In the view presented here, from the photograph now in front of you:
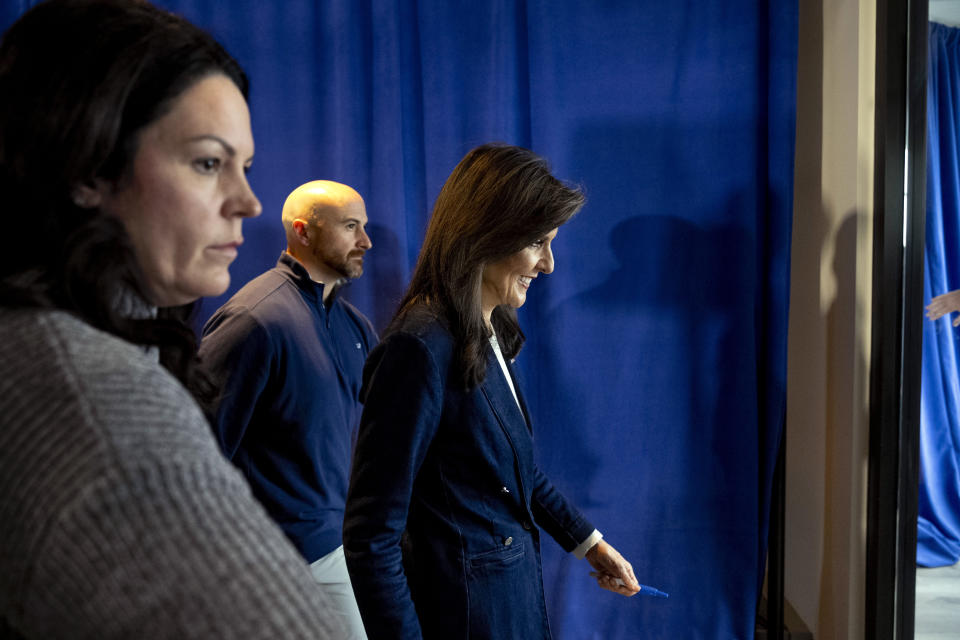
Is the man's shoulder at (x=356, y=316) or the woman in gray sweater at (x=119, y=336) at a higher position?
the woman in gray sweater at (x=119, y=336)

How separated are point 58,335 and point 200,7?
2336 millimetres

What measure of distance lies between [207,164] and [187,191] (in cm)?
3

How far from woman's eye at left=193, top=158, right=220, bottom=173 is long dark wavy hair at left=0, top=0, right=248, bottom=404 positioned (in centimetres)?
5

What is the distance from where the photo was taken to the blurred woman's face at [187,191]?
58 cm

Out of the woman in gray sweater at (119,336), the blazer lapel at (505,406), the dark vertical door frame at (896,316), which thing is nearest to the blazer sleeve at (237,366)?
the blazer lapel at (505,406)

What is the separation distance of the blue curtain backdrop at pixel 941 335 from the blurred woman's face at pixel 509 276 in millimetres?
1054

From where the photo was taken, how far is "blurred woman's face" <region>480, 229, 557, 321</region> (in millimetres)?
1470

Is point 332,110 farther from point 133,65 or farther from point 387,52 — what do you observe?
point 133,65

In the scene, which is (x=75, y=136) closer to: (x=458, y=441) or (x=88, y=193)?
(x=88, y=193)

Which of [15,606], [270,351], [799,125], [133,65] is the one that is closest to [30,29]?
[133,65]

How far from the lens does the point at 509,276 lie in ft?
4.86

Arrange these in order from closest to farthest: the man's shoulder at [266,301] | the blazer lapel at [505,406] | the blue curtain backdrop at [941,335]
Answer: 1. the blazer lapel at [505,406]
2. the blue curtain backdrop at [941,335]
3. the man's shoulder at [266,301]

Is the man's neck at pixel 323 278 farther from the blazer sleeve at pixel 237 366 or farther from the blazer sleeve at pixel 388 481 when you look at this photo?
the blazer sleeve at pixel 388 481

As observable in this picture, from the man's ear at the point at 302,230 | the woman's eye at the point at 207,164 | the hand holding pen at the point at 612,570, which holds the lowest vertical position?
the hand holding pen at the point at 612,570
